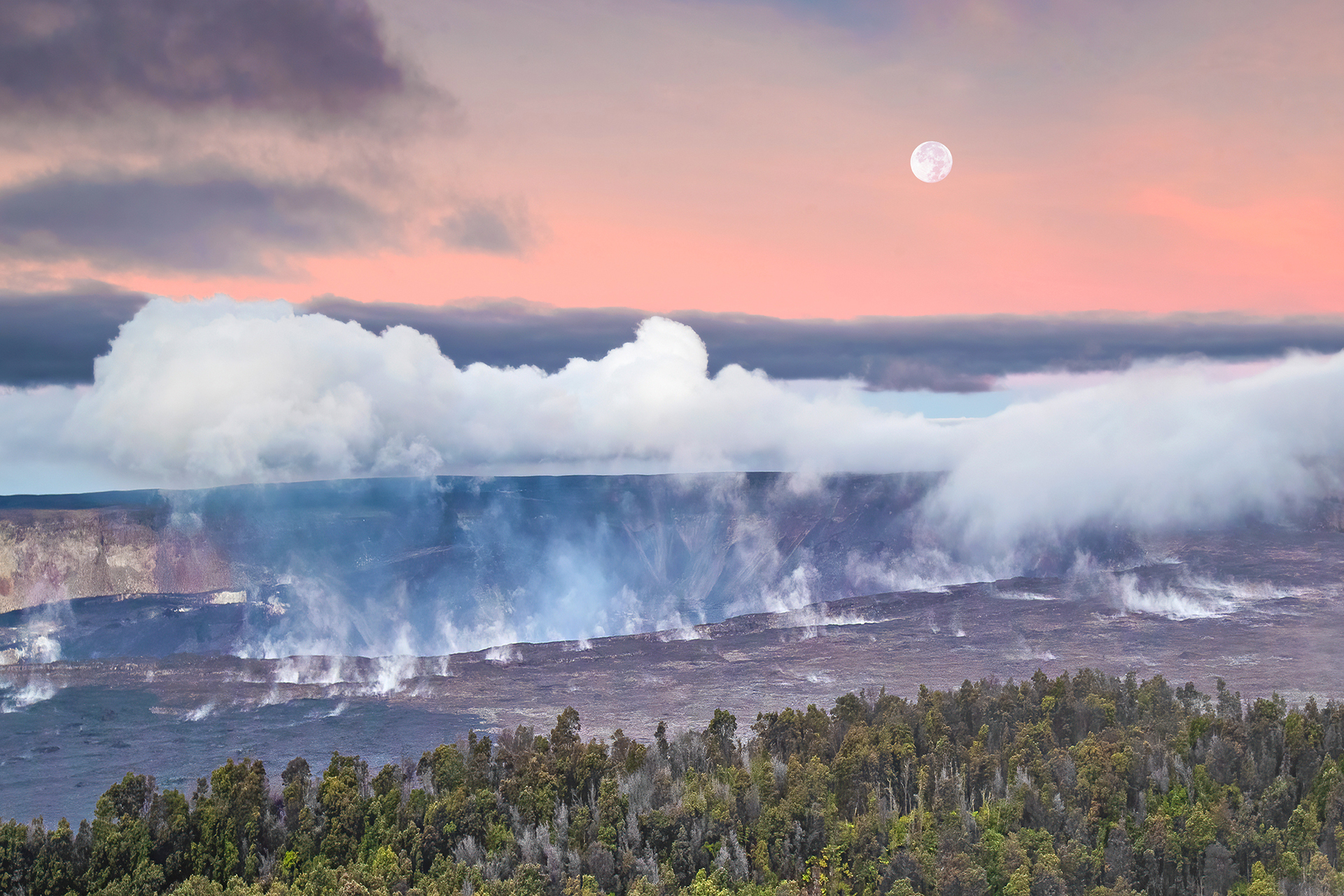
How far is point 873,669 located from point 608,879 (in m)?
68.2

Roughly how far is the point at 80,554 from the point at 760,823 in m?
160

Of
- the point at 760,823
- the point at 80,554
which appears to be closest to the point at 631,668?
the point at 760,823

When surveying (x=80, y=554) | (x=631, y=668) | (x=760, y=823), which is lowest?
(x=631, y=668)

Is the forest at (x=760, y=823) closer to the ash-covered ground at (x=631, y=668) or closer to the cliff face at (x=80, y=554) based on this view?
the ash-covered ground at (x=631, y=668)

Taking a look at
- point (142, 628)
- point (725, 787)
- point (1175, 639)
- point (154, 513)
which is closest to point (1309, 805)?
point (725, 787)

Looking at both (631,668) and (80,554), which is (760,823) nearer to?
(631,668)

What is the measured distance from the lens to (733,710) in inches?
3696

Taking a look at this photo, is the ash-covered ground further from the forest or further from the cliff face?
the forest

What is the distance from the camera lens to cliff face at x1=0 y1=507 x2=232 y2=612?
16712 cm

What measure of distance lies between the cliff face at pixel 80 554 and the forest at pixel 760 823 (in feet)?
421

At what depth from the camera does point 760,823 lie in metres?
51.6

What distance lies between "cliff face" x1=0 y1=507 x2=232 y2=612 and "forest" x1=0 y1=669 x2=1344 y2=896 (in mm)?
128319

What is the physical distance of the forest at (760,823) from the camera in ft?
151

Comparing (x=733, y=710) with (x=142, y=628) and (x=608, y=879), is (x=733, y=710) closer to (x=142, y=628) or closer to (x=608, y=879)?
(x=608, y=879)
